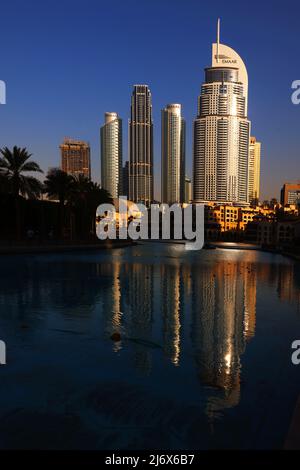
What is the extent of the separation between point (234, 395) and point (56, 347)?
15.6 ft

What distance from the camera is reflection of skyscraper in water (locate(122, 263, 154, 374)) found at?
28.7 ft

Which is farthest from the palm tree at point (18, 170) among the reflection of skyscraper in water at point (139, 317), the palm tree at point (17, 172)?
the reflection of skyscraper in water at point (139, 317)

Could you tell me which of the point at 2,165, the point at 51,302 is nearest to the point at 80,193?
the point at 2,165

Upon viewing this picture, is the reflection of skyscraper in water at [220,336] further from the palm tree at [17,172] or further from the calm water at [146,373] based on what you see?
the palm tree at [17,172]

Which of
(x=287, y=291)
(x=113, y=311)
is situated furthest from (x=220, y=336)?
(x=287, y=291)

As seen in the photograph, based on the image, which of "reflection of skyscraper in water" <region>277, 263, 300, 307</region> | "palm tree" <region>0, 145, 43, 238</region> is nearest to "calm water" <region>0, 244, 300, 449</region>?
"reflection of skyscraper in water" <region>277, 263, 300, 307</region>

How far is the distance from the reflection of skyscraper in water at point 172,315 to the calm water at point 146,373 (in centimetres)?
4

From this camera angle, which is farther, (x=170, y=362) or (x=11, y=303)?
(x=11, y=303)

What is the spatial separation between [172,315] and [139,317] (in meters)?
1.24

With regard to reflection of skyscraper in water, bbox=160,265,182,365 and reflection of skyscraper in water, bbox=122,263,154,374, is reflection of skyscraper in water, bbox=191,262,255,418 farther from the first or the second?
reflection of skyscraper in water, bbox=122,263,154,374

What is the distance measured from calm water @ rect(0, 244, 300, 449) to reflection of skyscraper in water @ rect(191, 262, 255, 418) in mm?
33

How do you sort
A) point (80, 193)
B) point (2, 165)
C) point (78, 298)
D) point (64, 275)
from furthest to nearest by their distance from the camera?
1. point (80, 193)
2. point (2, 165)
3. point (64, 275)
4. point (78, 298)

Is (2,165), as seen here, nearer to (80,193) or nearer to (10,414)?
(80,193)
